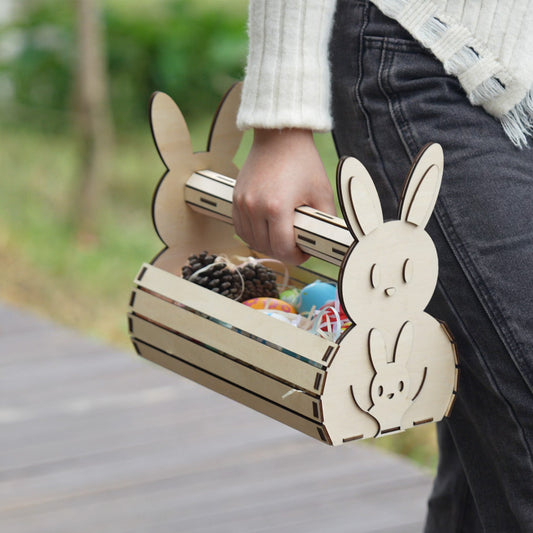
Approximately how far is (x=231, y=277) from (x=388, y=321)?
398mm

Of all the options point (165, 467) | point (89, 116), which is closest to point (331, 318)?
point (165, 467)

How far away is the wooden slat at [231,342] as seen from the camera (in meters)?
1.15

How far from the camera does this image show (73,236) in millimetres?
5059

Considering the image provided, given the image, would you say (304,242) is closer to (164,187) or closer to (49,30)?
(164,187)

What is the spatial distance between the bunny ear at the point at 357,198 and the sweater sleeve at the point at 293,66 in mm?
106

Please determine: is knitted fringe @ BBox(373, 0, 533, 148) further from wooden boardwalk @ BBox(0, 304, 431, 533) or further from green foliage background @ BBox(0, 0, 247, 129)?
green foliage background @ BBox(0, 0, 247, 129)

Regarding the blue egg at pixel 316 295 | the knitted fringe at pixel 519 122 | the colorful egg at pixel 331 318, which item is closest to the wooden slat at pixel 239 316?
the colorful egg at pixel 331 318

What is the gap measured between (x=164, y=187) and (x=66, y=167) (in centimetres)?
468

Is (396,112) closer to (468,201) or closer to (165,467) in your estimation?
(468,201)

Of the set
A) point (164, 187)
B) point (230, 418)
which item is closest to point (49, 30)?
point (230, 418)

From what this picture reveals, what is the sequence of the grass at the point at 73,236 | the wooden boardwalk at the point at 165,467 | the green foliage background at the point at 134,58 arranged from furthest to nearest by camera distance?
the green foliage background at the point at 134,58, the grass at the point at 73,236, the wooden boardwalk at the point at 165,467

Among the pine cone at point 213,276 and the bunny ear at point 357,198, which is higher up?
the bunny ear at point 357,198

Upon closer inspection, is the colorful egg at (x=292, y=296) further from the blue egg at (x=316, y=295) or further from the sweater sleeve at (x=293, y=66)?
the sweater sleeve at (x=293, y=66)

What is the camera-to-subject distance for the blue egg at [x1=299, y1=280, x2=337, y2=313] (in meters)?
1.47
